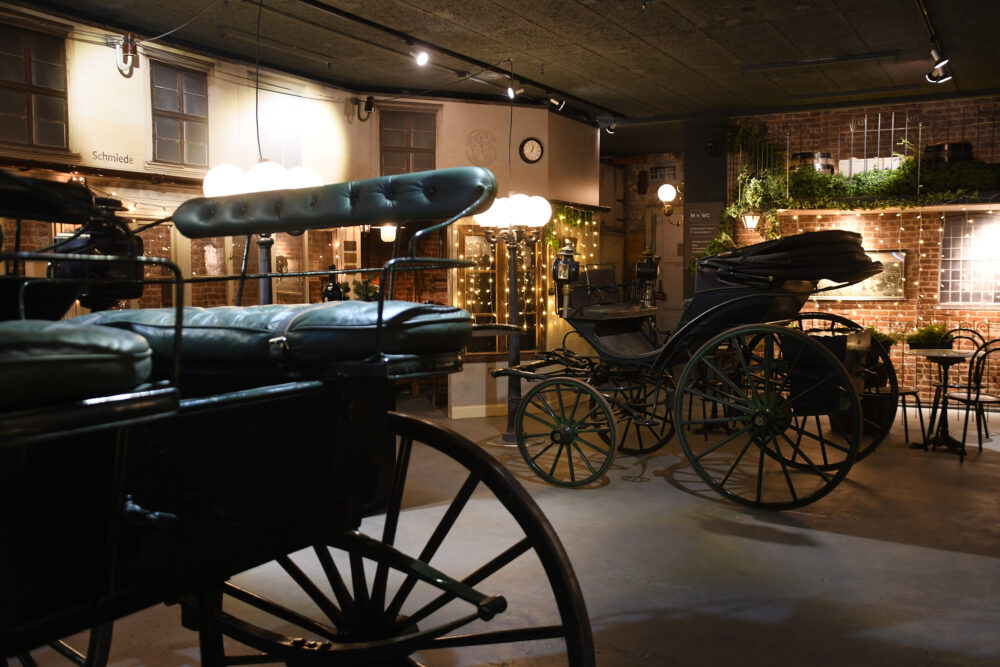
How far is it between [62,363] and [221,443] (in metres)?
0.51

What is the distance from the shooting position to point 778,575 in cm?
371

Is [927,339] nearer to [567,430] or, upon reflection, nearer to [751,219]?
[751,219]

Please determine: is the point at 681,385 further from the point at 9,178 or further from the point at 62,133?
the point at 62,133

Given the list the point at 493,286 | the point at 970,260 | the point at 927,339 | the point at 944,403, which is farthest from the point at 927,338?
the point at 493,286

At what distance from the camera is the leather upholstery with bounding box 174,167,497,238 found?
1.90 metres

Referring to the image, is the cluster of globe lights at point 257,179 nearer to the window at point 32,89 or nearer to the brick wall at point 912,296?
the window at point 32,89

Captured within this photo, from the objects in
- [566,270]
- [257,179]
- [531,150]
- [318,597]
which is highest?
[531,150]

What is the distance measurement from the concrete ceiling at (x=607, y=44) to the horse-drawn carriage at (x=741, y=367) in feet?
8.31

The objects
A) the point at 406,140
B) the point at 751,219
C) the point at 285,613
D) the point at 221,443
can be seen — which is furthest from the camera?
the point at 751,219

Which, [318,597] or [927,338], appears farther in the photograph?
[927,338]

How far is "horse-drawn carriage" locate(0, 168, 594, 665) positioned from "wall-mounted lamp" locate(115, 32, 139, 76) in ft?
16.2

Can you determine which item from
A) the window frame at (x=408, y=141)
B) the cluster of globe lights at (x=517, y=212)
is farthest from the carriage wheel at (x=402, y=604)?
the window frame at (x=408, y=141)

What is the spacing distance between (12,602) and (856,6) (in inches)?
295

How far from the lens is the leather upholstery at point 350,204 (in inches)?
74.9
